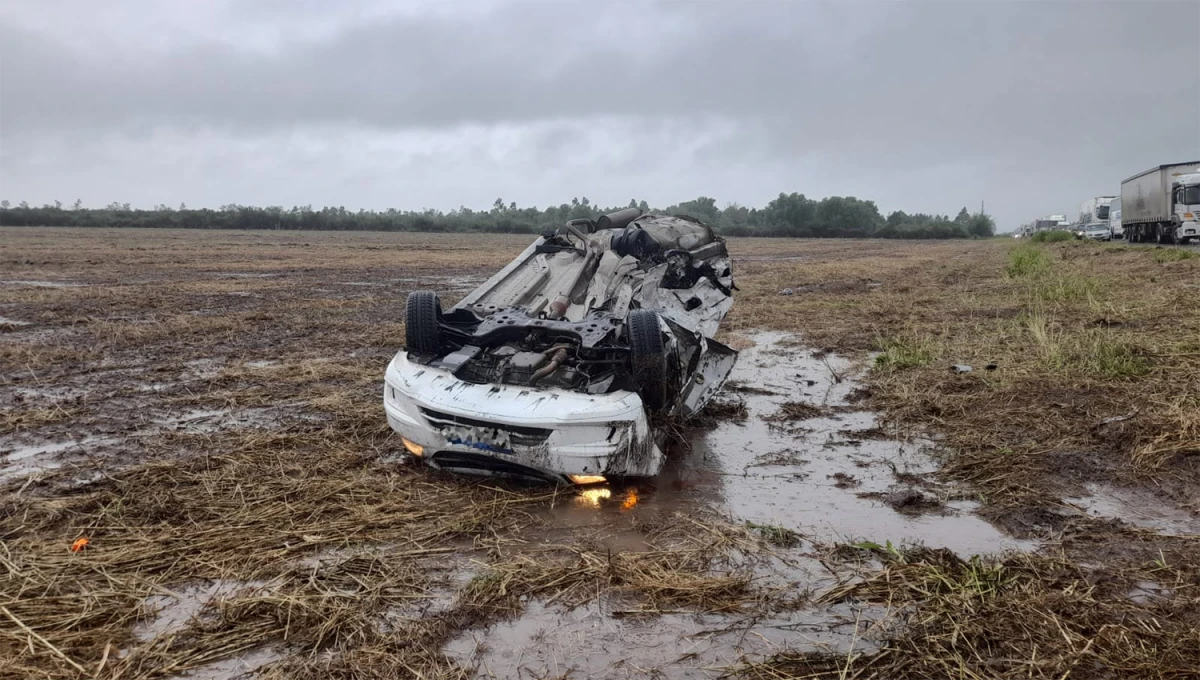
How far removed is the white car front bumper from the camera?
4609 mm

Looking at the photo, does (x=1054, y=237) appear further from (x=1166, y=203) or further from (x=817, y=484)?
(x=817, y=484)

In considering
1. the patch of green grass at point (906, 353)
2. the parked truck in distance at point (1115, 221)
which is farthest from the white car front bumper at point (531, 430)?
the parked truck in distance at point (1115, 221)

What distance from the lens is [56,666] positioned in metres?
3.02

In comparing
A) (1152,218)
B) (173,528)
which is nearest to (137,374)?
(173,528)

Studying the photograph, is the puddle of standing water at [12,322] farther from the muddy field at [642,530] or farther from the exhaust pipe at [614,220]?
the exhaust pipe at [614,220]

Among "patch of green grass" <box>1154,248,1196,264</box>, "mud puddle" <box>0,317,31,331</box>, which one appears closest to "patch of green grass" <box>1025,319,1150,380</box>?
"patch of green grass" <box>1154,248,1196,264</box>

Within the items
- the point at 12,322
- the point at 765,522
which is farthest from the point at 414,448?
the point at 12,322

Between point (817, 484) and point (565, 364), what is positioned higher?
point (565, 364)

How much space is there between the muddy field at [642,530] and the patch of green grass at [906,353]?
0.19 ft

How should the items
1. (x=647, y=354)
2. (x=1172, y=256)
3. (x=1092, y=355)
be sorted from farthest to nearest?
(x=1172, y=256), (x=1092, y=355), (x=647, y=354)

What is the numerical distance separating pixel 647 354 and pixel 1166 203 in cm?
2972

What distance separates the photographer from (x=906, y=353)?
29.8 ft

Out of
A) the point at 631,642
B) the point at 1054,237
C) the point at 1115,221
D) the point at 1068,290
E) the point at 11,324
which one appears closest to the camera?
the point at 631,642

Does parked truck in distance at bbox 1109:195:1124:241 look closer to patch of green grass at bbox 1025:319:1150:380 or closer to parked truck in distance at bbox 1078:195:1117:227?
parked truck in distance at bbox 1078:195:1117:227
